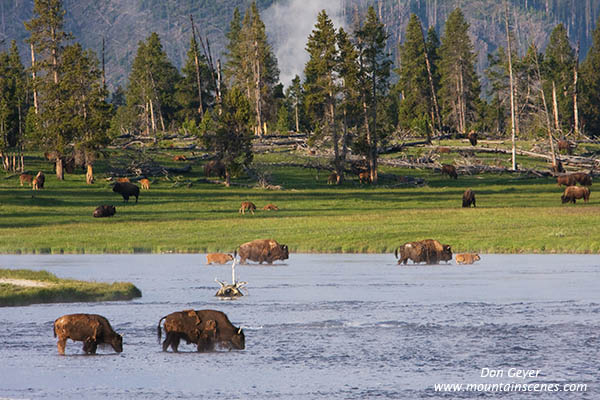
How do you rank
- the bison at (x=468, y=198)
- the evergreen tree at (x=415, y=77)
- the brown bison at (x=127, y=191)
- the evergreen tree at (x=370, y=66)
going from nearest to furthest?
the bison at (x=468, y=198)
the brown bison at (x=127, y=191)
the evergreen tree at (x=370, y=66)
the evergreen tree at (x=415, y=77)

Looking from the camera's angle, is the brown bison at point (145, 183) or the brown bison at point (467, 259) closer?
the brown bison at point (467, 259)

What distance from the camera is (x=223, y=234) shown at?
137 ft

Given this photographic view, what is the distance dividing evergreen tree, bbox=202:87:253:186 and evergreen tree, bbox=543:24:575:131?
57.5 metres

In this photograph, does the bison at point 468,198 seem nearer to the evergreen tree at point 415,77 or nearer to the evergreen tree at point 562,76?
the evergreen tree at point 562,76

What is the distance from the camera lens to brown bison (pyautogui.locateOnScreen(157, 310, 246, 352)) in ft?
53.1

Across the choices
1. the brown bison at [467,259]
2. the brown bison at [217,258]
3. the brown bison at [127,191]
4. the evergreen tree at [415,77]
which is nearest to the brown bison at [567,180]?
the brown bison at [127,191]

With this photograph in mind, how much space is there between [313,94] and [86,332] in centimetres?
5929

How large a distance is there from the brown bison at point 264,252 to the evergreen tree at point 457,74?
86.0m

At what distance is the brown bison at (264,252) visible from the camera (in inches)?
1297

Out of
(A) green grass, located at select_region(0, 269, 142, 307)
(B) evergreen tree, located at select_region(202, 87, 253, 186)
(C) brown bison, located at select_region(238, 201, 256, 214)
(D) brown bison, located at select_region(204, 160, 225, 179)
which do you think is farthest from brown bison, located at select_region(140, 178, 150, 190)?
(A) green grass, located at select_region(0, 269, 142, 307)

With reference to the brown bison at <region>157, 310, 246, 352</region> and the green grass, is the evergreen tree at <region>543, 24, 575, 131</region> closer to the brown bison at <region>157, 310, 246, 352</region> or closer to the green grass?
the green grass

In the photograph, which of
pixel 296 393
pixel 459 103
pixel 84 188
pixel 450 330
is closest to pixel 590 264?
→ pixel 450 330

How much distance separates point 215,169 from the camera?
71.8m

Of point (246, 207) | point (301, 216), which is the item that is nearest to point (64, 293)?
point (301, 216)
